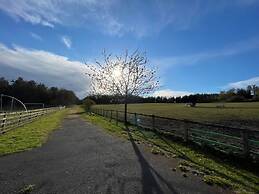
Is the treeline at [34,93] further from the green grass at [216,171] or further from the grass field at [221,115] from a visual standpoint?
the green grass at [216,171]

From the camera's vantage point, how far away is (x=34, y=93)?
12769cm

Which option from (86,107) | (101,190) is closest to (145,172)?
(101,190)

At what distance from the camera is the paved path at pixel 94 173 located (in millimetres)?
5770

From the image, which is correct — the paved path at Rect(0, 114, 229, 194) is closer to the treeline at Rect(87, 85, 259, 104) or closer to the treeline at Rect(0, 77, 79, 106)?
the treeline at Rect(0, 77, 79, 106)

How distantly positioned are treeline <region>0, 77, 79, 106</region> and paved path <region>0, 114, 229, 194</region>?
372 feet

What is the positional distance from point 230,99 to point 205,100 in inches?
521

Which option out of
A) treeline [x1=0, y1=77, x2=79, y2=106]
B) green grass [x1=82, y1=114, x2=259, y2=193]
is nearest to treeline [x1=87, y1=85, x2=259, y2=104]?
treeline [x1=0, y1=77, x2=79, y2=106]

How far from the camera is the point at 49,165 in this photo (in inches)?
311

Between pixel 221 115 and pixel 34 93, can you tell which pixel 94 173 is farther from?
pixel 34 93

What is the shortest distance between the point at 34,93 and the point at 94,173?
420 ft

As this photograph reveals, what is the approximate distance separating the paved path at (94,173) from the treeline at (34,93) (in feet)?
372

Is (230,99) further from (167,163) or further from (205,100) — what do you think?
(167,163)

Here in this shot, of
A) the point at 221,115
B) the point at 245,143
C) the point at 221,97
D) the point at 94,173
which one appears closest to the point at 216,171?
the point at 245,143

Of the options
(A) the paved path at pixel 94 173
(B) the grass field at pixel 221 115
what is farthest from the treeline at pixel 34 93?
(A) the paved path at pixel 94 173
